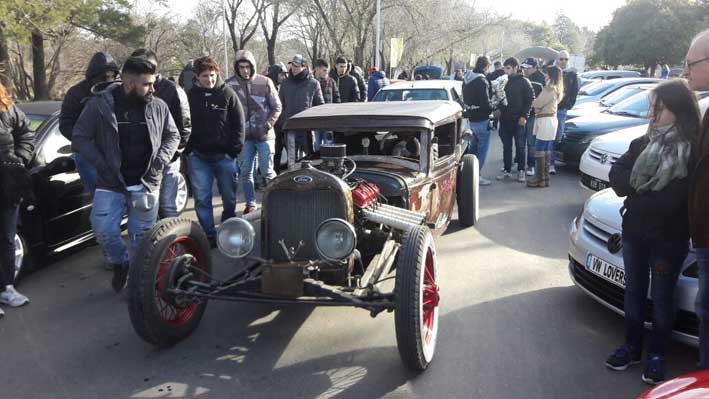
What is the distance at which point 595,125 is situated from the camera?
31.1ft

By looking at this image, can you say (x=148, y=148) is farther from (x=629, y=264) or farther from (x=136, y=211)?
(x=629, y=264)

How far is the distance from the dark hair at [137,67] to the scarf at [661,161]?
140 inches

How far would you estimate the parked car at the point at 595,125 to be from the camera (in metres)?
9.38

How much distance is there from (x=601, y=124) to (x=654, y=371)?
7086 millimetres

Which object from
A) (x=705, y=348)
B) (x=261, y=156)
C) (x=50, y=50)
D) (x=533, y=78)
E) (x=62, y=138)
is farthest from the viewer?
(x=50, y=50)

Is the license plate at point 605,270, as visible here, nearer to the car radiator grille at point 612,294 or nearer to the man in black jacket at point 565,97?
the car radiator grille at point 612,294

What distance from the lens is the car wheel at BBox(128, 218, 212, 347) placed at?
3.44 m

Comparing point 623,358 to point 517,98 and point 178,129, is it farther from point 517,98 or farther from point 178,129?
point 517,98

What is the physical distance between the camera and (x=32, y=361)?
363cm

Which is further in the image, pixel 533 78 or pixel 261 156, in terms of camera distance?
pixel 533 78

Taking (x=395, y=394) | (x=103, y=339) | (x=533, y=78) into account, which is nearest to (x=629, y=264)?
(x=395, y=394)

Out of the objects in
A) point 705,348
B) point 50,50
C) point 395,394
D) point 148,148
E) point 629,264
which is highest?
point 50,50

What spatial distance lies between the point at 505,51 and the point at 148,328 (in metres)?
73.0

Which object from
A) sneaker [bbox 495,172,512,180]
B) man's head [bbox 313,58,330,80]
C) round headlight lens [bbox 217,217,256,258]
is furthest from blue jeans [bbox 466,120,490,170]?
round headlight lens [bbox 217,217,256,258]
